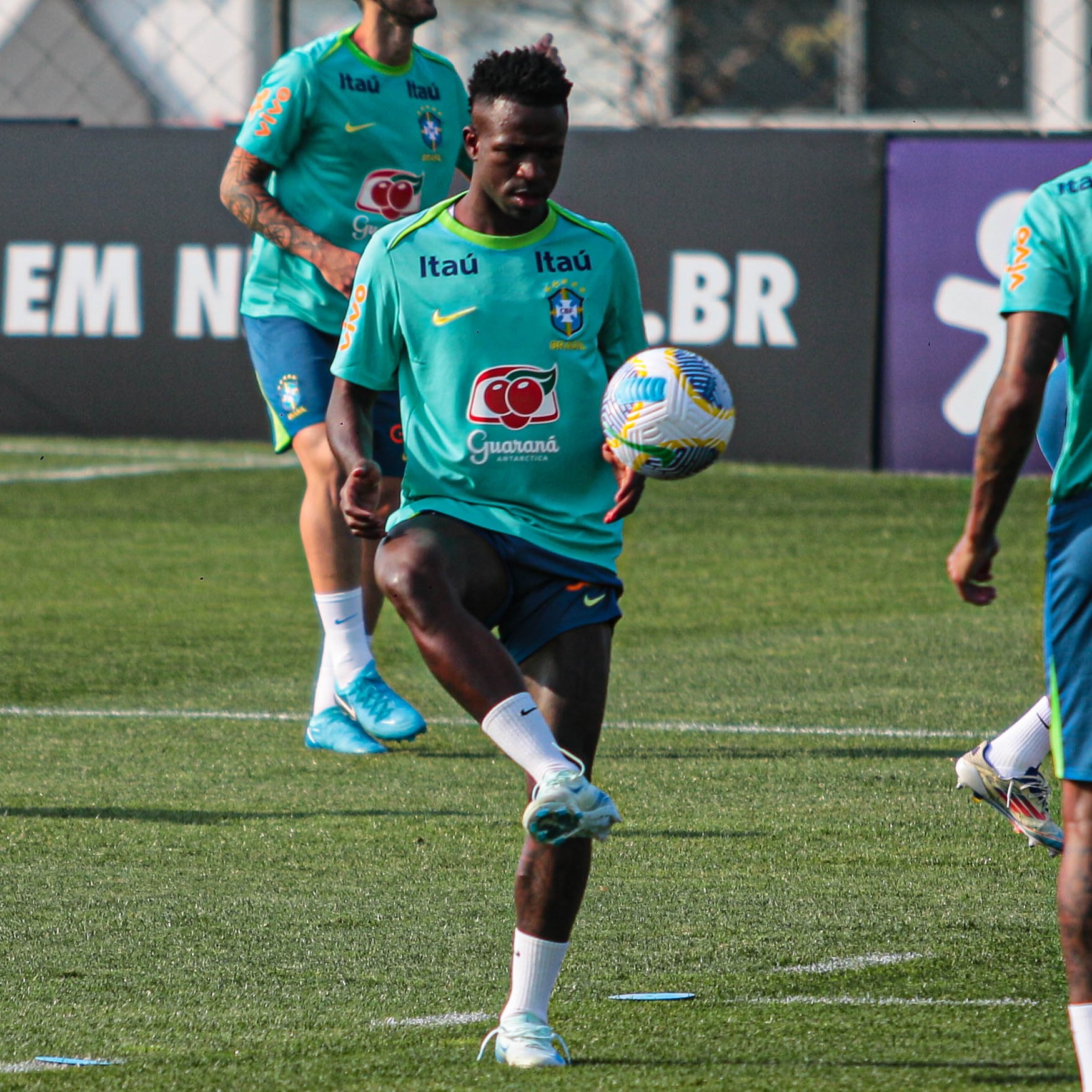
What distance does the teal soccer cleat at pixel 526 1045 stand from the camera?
376 cm

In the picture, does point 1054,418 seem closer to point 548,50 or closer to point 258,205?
point 548,50

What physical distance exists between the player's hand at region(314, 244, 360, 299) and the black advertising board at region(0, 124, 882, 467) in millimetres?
6420

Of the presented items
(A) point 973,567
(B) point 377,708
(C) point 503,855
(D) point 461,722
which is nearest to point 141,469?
(D) point 461,722

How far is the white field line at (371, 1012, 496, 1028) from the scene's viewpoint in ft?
13.3

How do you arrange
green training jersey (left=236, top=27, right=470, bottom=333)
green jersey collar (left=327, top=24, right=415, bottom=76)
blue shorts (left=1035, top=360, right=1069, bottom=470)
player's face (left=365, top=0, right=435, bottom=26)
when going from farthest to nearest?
green jersey collar (left=327, top=24, right=415, bottom=76) → green training jersey (left=236, top=27, right=470, bottom=333) → player's face (left=365, top=0, right=435, bottom=26) → blue shorts (left=1035, top=360, right=1069, bottom=470)

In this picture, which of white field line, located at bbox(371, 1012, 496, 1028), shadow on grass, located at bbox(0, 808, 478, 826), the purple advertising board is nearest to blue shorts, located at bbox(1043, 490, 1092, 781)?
white field line, located at bbox(371, 1012, 496, 1028)

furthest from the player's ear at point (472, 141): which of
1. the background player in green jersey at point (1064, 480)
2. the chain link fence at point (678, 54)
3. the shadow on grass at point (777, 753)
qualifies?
the chain link fence at point (678, 54)

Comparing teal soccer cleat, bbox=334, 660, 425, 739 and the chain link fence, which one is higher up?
the chain link fence

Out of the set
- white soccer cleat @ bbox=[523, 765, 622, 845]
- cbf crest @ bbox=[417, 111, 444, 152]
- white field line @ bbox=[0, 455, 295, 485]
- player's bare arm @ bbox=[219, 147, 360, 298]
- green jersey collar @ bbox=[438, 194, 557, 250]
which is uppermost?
cbf crest @ bbox=[417, 111, 444, 152]

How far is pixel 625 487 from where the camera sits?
4.20 metres

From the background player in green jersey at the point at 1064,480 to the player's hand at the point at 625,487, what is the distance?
2.65ft

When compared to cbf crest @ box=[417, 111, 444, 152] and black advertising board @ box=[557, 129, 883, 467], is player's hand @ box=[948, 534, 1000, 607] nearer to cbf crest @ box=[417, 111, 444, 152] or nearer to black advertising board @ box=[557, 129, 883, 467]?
cbf crest @ box=[417, 111, 444, 152]

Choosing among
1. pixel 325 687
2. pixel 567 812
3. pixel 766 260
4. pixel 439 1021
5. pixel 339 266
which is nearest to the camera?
pixel 567 812

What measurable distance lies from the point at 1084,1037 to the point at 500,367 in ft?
5.38
